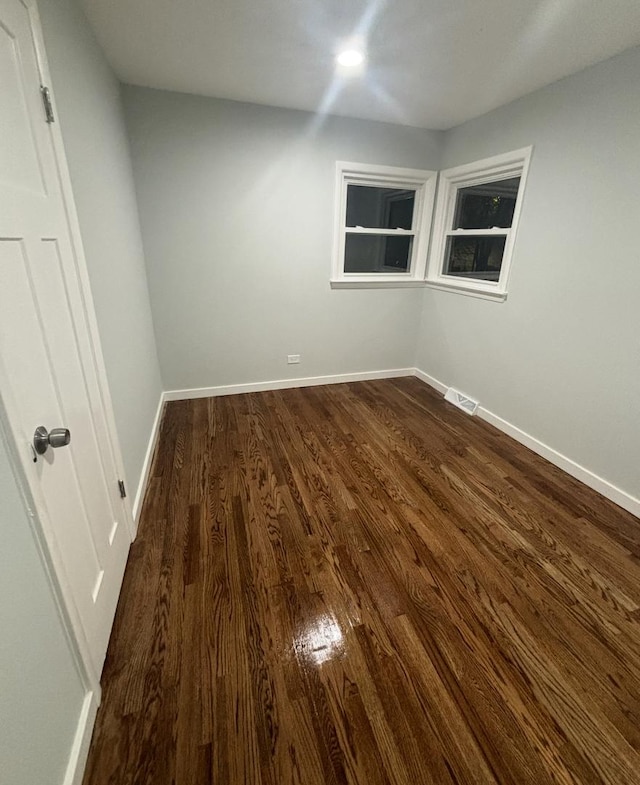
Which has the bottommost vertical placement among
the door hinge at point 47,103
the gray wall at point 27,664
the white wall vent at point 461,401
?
the white wall vent at point 461,401

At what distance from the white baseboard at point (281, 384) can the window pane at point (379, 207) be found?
153 centimetres

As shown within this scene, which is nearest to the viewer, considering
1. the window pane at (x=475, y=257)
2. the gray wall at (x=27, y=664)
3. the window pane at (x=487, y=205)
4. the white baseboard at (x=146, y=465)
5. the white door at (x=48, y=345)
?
the gray wall at (x=27, y=664)

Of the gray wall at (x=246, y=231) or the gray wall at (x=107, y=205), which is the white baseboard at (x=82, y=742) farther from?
the gray wall at (x=246, y=231)

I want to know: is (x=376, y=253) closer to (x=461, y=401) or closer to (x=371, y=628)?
(x=461, y=401)

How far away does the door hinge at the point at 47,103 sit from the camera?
3.75ft

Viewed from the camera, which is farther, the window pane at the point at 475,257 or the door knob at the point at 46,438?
the window pane at the point at 475,257

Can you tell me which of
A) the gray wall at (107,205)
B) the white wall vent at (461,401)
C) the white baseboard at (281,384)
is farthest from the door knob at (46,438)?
the white wall vent at (461,401)

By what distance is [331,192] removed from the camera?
10.6 ft

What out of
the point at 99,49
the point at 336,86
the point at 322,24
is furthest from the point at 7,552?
the point at 336,86

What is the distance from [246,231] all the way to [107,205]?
140cm

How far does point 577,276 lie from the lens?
91.9 inches

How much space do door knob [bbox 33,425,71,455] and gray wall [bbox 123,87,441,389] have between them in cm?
241

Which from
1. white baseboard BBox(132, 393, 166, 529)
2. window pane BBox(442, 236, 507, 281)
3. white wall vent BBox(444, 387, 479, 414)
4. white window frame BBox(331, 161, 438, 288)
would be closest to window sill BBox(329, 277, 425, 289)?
white window frame BBox(331, 161, 438, 288)

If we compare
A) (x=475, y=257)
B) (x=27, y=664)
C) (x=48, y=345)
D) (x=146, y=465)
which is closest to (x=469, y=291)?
(x=475, y=257)
